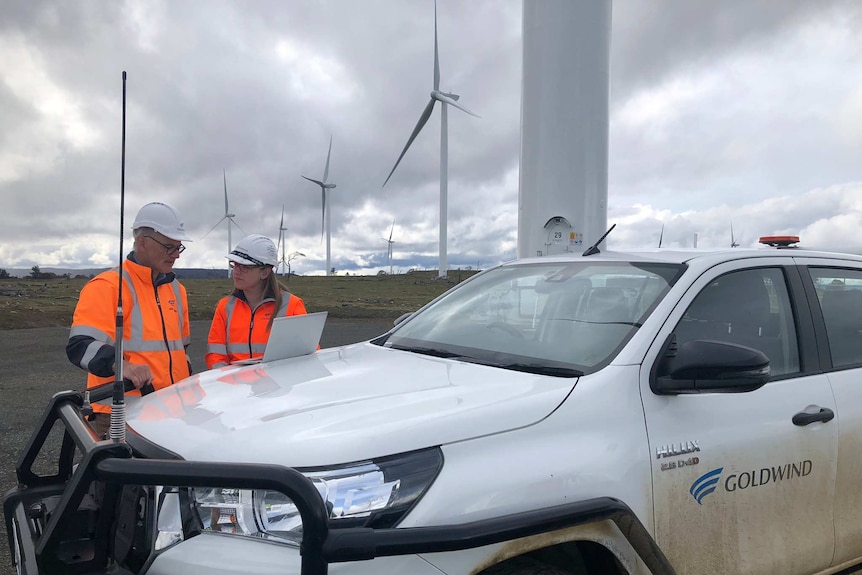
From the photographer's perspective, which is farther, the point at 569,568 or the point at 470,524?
the point at 569,568

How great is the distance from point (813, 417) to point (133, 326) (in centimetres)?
340

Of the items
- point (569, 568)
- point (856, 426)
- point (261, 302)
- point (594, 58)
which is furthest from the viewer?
point (594, 58)

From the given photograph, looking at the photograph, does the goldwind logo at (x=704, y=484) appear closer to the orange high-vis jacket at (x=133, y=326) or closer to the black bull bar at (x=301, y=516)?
the black bull bar at (x=301, y=516)

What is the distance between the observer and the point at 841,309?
339 centimetres

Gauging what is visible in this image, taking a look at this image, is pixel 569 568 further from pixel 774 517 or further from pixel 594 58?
pixel 594 58

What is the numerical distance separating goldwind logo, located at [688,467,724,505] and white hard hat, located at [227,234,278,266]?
10.5 feet

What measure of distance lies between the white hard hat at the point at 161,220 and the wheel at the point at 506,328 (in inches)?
74.7

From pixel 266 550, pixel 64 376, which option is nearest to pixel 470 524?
pixel 266 550

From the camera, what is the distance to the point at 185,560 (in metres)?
1.83

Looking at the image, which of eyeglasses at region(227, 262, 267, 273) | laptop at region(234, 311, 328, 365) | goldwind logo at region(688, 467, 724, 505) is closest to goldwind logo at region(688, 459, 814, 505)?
goldwind logo at region(688, 467, 724, 505)

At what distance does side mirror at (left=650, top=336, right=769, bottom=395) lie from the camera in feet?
7.54

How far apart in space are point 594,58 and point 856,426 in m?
7.71

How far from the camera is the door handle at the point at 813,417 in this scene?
2746mm

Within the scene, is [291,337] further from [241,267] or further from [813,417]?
[813,417]
